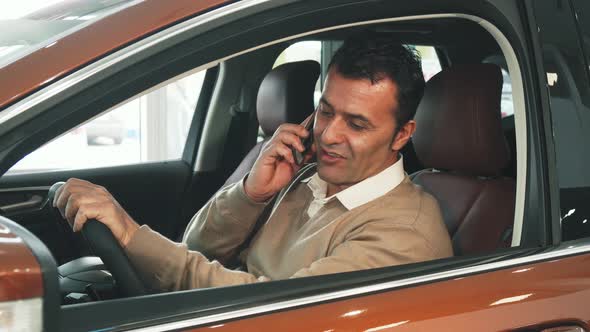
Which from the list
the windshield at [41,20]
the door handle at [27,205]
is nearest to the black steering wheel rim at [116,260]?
the windshield at [41,20]

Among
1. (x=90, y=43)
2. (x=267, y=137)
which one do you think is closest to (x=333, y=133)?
(x=90, y=43)

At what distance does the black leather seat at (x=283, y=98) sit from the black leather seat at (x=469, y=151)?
0.95 metres

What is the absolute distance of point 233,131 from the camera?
3.52 m

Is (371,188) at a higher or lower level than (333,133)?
lower

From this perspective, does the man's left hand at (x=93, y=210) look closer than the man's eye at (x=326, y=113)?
Yes

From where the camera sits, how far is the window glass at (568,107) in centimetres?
165

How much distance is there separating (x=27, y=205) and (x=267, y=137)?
3.08 ft

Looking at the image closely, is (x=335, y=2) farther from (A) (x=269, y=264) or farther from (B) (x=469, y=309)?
(A) (x=269, y=264)

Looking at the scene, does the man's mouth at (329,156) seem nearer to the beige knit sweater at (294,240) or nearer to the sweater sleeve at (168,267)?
the beige knit sweater at (294,240)

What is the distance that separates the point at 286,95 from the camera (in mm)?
3129

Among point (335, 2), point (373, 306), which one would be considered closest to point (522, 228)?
point (373, 306)

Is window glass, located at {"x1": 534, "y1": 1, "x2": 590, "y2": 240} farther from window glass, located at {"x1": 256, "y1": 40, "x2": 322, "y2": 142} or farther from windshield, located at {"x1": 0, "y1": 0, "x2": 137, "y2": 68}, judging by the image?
window glass, located at {"x1": 256, "y1": 40, "x2": 322, "y2": 142}

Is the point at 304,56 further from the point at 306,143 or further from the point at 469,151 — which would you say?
the point at 469,151

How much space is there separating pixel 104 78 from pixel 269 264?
3.10 feet
